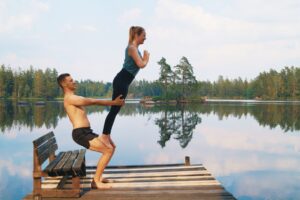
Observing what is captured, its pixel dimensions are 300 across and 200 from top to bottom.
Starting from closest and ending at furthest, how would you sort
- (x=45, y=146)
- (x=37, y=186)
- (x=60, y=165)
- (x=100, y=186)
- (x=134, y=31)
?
(x=37, y=186)
(x=60, y=165)
(x=134, y=31)
(x=100, y=186)
(x=45, y=146)

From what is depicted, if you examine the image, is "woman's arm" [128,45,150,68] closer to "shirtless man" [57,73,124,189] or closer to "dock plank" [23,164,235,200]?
"shirtless man" [57,73,124,189]

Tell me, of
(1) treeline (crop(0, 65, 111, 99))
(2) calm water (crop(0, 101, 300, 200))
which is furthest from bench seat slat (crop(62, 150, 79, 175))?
(1) treeline (crop(0, 65, 111, 99))

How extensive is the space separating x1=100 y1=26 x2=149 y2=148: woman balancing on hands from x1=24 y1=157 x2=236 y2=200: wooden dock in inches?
39.3

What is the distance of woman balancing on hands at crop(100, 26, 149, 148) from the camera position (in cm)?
650

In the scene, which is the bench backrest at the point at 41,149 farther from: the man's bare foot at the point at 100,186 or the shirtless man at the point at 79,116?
the man's bare foot at the point at 100,186

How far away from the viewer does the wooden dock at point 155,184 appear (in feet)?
20.7

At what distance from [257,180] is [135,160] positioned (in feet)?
24.6

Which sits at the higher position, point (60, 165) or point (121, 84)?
point (121, 84)

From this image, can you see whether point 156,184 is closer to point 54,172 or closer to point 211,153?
point 54,172

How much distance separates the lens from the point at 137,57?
6445 mm

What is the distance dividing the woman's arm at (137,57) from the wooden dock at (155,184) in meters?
2.46

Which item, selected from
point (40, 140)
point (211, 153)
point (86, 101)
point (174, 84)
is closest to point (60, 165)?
point (40, 140)

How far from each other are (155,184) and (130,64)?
266 cm

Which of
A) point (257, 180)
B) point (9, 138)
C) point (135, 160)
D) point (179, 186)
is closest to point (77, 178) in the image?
point (179, 186)
